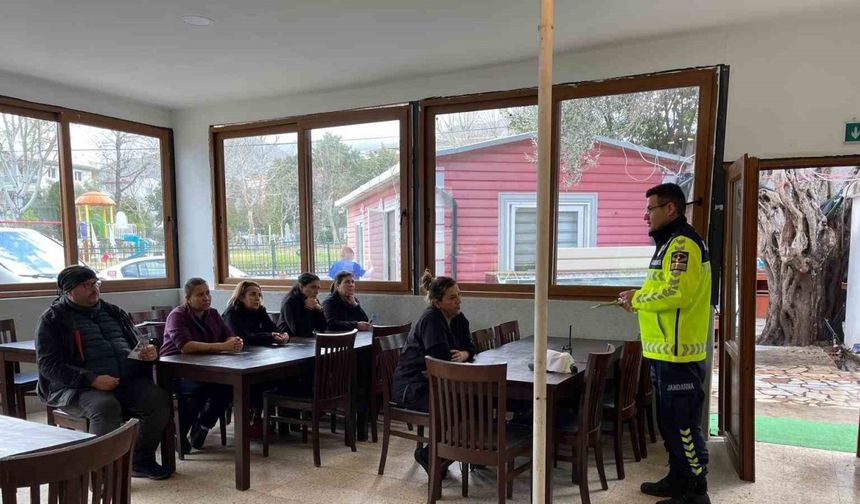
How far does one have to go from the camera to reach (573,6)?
133 inches

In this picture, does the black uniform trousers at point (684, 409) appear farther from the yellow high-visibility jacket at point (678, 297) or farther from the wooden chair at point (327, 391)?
the wooden chair at point (327, 391)

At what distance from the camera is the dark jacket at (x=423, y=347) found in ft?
9.87

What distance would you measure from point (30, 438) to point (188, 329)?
160 cm

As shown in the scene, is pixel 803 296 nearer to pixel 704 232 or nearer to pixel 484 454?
pixel 704 232

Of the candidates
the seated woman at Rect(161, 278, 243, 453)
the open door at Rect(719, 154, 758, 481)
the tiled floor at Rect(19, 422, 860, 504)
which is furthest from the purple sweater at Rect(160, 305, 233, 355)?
the open door at Rect(719, 154, 758, 481)

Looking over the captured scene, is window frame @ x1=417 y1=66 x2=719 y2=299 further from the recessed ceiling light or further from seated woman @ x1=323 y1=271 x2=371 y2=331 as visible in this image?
the recessed ceiling light

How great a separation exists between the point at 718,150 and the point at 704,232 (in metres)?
0.59

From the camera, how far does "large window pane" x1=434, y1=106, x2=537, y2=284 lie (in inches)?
184

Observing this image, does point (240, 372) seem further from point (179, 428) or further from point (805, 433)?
point (805, 433)

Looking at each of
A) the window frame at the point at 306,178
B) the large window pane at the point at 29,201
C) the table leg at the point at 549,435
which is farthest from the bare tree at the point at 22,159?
the table leg at the point at 549,435

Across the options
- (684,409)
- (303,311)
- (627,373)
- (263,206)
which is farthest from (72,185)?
(684,409)

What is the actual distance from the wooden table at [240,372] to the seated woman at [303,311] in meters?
0.82

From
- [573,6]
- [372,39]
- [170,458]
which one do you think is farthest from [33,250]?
[573,6]

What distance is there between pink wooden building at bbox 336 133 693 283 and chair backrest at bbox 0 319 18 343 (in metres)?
2.81
